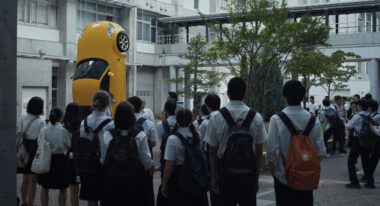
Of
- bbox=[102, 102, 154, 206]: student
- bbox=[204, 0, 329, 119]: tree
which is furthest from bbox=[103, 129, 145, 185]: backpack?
bbox=[204, 0, 329, 119]: tree

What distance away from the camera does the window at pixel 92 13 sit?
33.8 m

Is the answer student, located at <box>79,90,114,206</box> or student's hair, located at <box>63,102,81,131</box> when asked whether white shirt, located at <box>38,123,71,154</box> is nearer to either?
student's hair, located at <box>63,102,81,131</box>

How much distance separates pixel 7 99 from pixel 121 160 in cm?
159

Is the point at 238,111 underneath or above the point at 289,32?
underneath

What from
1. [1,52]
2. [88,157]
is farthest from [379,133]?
[1,52]

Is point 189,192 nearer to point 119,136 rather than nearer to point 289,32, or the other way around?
point 119,136

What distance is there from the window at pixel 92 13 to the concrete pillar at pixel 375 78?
18.7 meters

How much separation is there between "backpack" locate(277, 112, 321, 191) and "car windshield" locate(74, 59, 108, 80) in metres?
11.2

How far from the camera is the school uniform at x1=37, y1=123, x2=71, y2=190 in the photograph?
688cm

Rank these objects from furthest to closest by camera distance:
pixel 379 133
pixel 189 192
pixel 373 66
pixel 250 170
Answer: pixel 373 66
pixel 379 133
pixel 189 192
pixel 250 170

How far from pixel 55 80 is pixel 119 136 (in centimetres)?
2854

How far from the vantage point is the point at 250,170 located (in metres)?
5.13

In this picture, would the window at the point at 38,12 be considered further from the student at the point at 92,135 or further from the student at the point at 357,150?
the student at the point at 92,135

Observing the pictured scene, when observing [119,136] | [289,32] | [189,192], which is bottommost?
[189,192]
